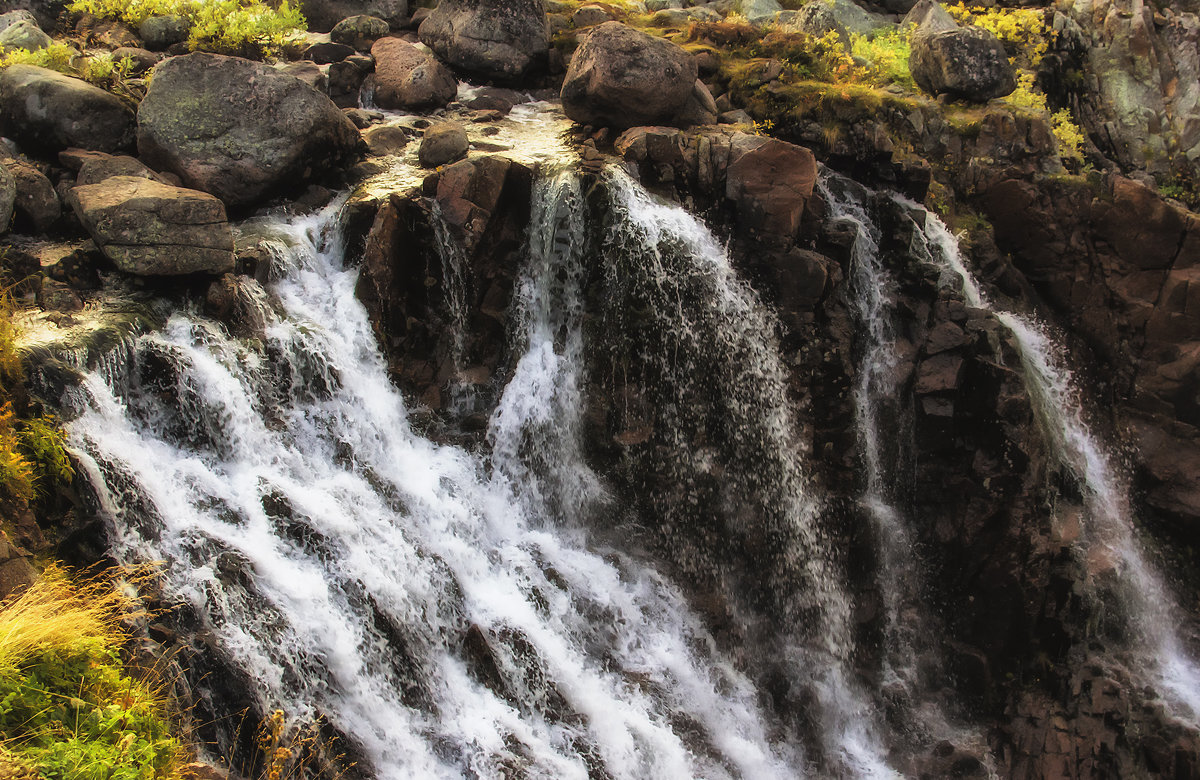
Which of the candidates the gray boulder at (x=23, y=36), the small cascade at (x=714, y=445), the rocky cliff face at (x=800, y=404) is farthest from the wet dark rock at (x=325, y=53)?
the small cascade at (x=714, y=445)

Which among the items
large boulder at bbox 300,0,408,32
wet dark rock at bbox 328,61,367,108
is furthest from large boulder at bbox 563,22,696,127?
large boulder at bbox 300,0,408,32

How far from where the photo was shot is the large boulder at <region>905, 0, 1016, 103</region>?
15.8 meters

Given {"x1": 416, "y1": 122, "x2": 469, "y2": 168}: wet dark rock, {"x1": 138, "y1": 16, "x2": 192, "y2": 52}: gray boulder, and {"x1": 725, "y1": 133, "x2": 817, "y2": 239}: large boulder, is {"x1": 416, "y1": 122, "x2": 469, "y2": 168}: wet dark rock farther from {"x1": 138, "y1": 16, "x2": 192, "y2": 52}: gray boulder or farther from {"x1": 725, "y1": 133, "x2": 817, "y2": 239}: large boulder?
{"x1": 138, "y1": 16, "x2": 192, "y2": 52}: gray boulder

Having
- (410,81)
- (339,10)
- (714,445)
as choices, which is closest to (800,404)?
(714,445)

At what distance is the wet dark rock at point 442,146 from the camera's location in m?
12.5

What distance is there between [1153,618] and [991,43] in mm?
11659

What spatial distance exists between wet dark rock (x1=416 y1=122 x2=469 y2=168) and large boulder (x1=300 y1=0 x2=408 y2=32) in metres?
7.21

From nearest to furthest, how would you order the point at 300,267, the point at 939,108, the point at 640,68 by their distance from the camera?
the point at 300,267, the point at 640,68, the point at 939,108

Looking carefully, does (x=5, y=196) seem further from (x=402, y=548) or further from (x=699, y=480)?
(x=699, y=480)

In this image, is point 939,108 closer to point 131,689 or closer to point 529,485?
point 529,485

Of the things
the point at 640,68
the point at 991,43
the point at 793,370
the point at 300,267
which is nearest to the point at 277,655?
the point at 300,267

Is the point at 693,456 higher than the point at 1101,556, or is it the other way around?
the point at 693,456

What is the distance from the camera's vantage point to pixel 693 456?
36.9 feet

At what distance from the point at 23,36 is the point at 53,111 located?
3.16 metres
